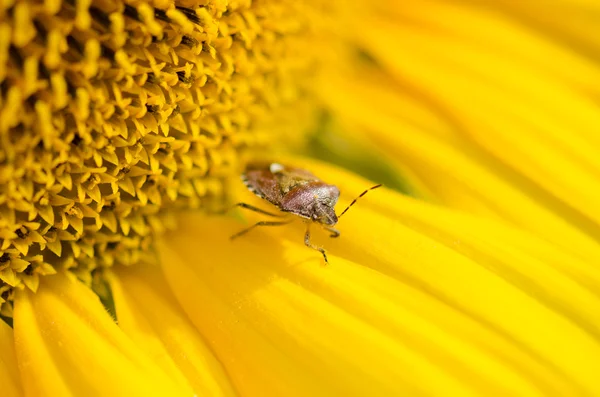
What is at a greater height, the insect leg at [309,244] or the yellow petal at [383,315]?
the insect leg at [309,244]

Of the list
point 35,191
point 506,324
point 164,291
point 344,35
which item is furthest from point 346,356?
point 344,35

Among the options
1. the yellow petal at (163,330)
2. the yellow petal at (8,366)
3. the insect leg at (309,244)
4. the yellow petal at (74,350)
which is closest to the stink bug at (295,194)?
the insect leg at (309,244)

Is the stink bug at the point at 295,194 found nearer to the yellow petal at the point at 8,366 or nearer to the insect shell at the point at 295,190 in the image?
the insect shell at the point at 295,190

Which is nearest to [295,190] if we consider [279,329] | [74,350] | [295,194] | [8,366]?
[295,194]

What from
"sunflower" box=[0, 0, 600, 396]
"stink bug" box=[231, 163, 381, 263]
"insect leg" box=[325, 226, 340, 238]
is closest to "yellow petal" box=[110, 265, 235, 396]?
"sunflower" box=[0, 0, 600, 396]

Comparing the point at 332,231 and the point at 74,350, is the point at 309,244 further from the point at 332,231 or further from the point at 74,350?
the point at 74,350

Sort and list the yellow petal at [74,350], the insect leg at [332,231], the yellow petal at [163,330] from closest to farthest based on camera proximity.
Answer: the yellow petal at [74,350] < the yellow petal at [163,330] < the insect leg at [332,231]
